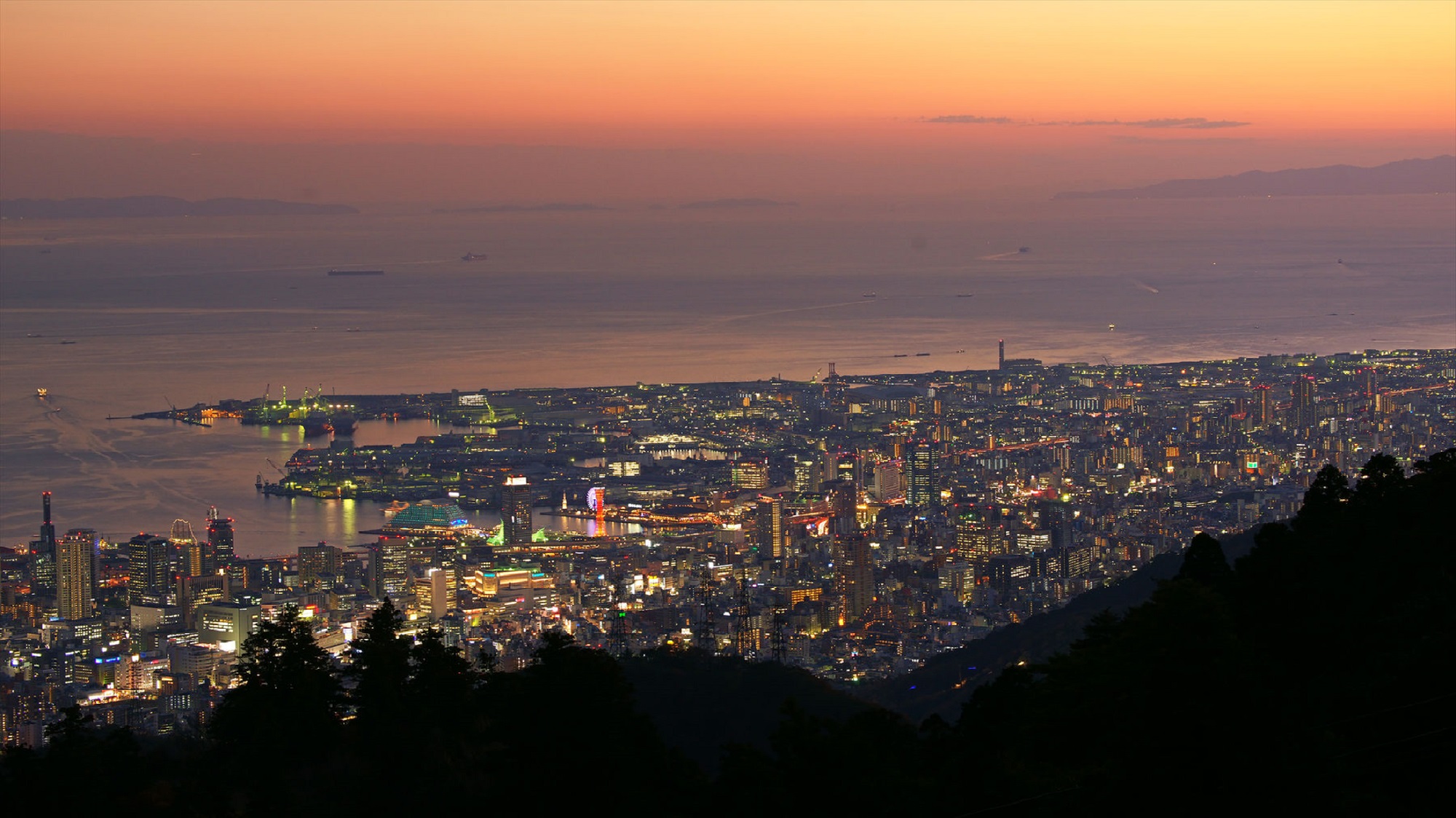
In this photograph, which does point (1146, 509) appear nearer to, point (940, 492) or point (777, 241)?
point (940, 492)

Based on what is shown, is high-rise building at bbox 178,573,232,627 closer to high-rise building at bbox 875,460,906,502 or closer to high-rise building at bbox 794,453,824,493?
high-rise building at bbox 794,453,824,493

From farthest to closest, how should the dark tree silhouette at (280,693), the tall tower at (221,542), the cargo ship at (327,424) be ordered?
1. the cargo ship at (327,424)
2. the tall tower at (221,542)
3. the dark tree silhouette at (280,693)

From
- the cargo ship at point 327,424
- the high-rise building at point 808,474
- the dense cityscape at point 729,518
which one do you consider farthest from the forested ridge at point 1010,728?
the cargo ship at point 327,424

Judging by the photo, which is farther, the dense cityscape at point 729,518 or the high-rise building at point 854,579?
the high-rise building at point 854,579

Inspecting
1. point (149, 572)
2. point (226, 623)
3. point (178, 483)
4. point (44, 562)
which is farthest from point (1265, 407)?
point (44, 562)

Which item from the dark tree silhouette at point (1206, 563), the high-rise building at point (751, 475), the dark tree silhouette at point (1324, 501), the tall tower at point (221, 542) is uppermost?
the dark tree silhouette at point (1324, 501)

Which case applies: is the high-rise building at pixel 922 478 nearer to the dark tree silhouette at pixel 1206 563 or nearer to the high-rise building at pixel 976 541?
the high-rise building at pixel 976 541
